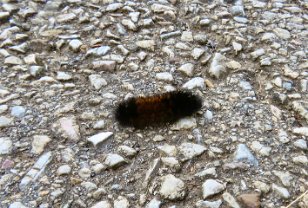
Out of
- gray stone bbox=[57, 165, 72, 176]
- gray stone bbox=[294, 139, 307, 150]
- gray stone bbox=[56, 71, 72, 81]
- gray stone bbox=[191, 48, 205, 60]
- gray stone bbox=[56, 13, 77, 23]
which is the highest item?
gray stone bbox=[56, 13, 77, 23]

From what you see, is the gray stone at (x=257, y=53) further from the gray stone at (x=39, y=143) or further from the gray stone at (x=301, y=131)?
the gray stone at (x=39, y=143)

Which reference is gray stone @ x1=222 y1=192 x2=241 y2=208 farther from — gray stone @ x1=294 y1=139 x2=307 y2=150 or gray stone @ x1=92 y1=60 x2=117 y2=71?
gray stone @ x1=92 y1=60 x2=117 y2=71

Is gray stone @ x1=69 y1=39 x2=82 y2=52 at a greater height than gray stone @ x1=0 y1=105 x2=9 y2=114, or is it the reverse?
gray stone @ x1=69 y1=39 x2=82 y2=52

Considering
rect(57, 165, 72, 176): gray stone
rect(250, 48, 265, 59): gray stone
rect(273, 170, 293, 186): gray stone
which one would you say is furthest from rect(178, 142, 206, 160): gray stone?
rect(250, 48, 265, 59): gray stone

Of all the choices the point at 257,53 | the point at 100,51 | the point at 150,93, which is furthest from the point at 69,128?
the point at 257,53

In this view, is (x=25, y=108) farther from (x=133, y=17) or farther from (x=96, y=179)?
(x=133, y=17)

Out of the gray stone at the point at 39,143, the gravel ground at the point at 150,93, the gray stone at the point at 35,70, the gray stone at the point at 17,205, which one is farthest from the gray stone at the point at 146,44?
the gray stone at the point at 17,205

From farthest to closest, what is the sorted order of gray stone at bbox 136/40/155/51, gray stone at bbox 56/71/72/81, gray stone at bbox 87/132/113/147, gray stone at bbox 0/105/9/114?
1. gray stone at bbox 136/40/155/51
2. gray stone at bbox 56/71/72/81
3. gray stone at bbox 0/105/9/114
4. gray stone at bbox 87/132/113/147
